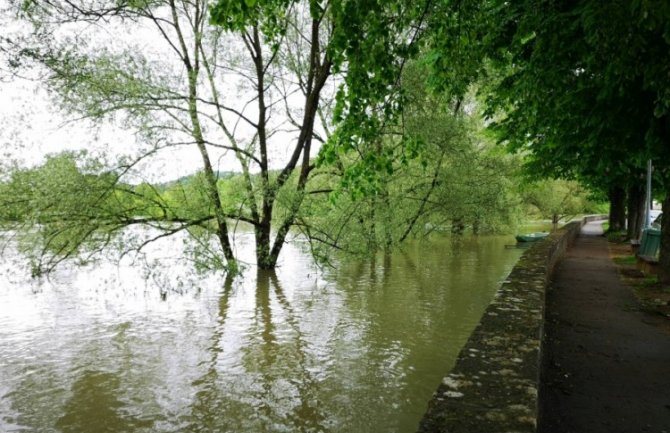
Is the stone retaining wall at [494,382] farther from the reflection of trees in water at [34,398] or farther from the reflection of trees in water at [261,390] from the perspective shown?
the reflection of trees in water at [34,398]

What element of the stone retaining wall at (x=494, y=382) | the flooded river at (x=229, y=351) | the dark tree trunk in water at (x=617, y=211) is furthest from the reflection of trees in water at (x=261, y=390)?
the dark tree trunk in water at (x=617, y=211)

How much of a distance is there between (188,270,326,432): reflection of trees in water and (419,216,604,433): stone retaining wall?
2885mm

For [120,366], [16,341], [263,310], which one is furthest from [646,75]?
[16,341]

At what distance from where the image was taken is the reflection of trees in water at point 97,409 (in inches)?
252

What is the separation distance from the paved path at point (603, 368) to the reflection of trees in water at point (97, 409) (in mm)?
5427

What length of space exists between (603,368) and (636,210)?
20.2 m

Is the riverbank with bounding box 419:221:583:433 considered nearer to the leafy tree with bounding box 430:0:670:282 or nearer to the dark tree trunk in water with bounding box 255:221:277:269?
the leafy tree with bounding box 430:0:670:282

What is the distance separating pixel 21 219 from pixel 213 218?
5582mm

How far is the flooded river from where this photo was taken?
6676 millimetres

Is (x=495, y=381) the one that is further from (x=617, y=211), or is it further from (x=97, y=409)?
(x=617, y=211)

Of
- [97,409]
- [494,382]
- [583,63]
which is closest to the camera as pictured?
[494,382]

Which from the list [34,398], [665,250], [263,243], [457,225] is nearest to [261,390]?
[34,398]

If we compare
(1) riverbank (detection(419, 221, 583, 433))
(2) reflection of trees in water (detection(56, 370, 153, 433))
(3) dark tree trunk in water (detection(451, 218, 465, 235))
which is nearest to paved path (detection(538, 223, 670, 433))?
(1) riverbank (detection(419, 221, 583, 433))

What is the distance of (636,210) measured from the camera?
73.7 ft
